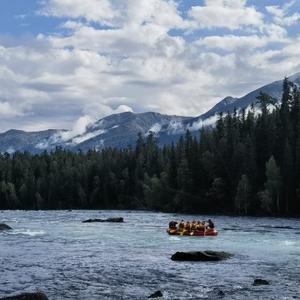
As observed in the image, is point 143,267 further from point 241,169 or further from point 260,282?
point 241,169

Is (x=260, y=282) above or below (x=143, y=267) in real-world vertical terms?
above

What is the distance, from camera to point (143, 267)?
149 ft

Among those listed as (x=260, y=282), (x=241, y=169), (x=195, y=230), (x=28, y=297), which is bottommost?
(x=260, y=282)

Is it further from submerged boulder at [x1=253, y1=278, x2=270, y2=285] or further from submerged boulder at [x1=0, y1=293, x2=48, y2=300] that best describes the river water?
submerged boulder at [x1=0, y1=293, x2=48, y2=300]

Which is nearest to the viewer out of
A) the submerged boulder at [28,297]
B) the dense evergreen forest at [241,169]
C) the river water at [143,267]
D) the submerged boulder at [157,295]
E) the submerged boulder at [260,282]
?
the submerged boulder at [28,297]

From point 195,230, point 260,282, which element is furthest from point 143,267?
point 195,230

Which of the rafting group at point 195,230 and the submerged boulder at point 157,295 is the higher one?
the rafting group at point 195,230

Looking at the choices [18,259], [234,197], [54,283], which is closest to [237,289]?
[54,283]

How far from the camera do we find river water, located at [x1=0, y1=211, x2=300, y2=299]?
35406mm

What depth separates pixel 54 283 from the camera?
125 feet

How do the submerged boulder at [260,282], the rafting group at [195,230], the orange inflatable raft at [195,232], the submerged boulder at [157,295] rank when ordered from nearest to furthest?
the submerged boulder at [157,295] → the submerged boulder at [260,282] → the orange inflatable raft at [195,232] → the rafting group at [195,230]

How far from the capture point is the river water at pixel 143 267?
116ft

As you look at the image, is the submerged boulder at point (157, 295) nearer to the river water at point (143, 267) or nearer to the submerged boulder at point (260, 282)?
the river water at point (143, 267)

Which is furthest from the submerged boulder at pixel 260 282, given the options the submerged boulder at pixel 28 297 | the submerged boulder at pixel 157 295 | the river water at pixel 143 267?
the submerged boulder at pixel 28 297
